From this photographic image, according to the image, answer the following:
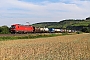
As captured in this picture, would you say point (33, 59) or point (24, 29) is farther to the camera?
point (24, 29)

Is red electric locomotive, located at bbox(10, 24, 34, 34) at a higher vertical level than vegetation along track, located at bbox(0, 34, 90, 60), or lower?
higher

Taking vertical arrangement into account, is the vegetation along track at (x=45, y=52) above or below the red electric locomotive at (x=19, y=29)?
below

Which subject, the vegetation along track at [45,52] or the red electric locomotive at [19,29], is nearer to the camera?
the vegetation along track at [45,52]

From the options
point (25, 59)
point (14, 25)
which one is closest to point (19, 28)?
point (14, 25)

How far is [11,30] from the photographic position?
295 feet

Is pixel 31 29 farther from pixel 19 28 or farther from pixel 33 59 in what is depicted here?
pixel 33 59

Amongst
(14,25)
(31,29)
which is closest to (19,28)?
(14,25)

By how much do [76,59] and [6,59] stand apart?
5360 millimetres

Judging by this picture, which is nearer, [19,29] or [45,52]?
[45,52]

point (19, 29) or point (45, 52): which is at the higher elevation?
point (19, 29)

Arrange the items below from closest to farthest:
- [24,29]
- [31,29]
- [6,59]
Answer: [6,59] < [24,29] < [31,29]

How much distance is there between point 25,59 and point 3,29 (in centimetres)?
7180

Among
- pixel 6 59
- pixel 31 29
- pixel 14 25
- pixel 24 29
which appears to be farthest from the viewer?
pixel 31 29

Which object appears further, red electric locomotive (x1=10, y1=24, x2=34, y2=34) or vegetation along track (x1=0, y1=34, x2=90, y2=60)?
red electric locomotive (x1=10, y1=24, x2=34, y2=34)
